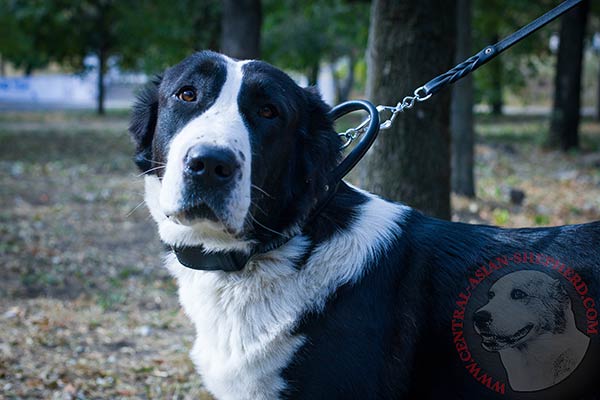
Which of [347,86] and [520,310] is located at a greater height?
[347,86]

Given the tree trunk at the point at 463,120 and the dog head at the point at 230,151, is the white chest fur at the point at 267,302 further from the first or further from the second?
the tree trunk at the point at 463,120

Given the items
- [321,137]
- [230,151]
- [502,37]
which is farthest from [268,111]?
[502,37]

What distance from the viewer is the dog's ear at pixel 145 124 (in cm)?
291

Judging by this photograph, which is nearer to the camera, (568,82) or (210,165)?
(210,165)

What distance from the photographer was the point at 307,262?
8.54 ft

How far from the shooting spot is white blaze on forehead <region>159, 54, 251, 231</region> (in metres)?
2.38

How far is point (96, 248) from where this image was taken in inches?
291

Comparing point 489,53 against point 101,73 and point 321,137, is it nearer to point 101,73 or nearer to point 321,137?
point 321,137

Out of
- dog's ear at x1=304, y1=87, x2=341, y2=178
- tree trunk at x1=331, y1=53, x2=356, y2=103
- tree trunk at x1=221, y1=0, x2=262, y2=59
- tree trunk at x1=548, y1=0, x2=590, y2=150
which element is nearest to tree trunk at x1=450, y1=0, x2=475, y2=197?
tree trunk at x1=221, y1=0, x2=262, y2=59

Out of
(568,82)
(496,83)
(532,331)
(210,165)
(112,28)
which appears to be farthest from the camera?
(112,28)

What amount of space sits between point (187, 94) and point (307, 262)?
0.79 m

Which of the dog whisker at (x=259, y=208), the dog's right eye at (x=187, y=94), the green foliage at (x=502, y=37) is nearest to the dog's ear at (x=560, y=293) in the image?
the dog whisker at (x=259, y=208)

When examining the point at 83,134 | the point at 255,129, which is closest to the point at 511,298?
the point at 255,129

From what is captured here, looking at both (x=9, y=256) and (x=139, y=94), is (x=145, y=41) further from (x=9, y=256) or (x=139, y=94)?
(x=139, y=94)
